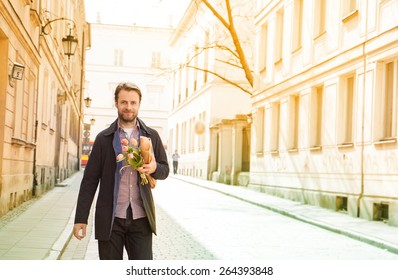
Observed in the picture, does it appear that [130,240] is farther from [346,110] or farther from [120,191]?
[346,110]

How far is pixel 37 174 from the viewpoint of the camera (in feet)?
42.4

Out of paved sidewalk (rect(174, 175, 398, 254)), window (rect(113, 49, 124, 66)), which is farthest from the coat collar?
paved sidewalk (rect(174, 175, 398, 254))

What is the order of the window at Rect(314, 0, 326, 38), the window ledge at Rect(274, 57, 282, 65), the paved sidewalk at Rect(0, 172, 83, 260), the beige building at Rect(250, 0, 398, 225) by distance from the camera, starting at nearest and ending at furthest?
1. the paved sidewalk at Rect(0, 172, 83, 260)
2. the beige building at Rect(250, 0, 398, 225)
3. the window at Rect(314, 0, 326, 38)
4. the window ledge at Rect(274, 57, 282, 65)

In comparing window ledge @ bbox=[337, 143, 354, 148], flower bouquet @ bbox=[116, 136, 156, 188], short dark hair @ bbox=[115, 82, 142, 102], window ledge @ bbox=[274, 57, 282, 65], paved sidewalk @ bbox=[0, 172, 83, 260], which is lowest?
paved sidewalk @ bbox=[0, 172, 83, 260]

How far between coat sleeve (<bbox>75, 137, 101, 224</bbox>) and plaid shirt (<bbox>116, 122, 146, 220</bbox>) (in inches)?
6.2

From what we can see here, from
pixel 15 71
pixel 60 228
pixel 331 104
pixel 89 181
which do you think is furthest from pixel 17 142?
pixel 89 181

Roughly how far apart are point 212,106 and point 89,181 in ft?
78.7

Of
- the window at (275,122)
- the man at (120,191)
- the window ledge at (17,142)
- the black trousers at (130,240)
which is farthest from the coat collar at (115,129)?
the window at (275,122)

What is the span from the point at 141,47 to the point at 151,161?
5643 millimetres

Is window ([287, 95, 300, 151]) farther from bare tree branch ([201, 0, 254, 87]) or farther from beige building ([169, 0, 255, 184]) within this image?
beige building ([169, 0, 255, 184])

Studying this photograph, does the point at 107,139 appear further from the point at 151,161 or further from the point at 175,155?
the point at 175,155

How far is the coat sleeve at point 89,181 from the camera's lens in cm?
359

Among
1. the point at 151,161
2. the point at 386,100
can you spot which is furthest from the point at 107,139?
the point at 386,100

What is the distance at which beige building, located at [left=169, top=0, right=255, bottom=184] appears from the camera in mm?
23734
